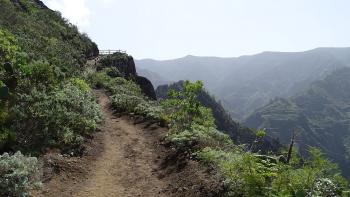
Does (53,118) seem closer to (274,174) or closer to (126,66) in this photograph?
(274,174)

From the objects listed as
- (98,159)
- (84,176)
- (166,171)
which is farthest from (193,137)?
(84,176)

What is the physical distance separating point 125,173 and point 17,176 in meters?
5.43

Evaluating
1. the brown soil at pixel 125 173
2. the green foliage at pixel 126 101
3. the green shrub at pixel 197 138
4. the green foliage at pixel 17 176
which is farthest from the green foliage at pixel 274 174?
the green foliage at pixel 126 101

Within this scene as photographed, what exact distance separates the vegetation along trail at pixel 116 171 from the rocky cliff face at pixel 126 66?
34.2 m

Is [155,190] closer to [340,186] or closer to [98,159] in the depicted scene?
[98,159]

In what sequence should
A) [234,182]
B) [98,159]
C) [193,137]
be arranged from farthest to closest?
[193,137] → [98,159] → [234,182]

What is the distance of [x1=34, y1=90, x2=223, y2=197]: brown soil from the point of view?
1341cm

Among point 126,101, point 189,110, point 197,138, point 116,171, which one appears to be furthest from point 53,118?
point 126,101

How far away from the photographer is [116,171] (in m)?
16.0

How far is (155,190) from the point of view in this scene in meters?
14.1

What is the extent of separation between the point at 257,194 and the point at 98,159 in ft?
26.1

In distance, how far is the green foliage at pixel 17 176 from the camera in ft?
35.3

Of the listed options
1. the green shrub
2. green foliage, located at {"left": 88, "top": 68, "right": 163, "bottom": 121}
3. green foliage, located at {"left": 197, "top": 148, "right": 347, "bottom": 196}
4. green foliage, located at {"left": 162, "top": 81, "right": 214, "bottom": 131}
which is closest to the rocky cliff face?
green foliage, located at {"left": 88, "top": 68, "right": 163, "bottom": 121}

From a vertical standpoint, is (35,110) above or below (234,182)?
above
